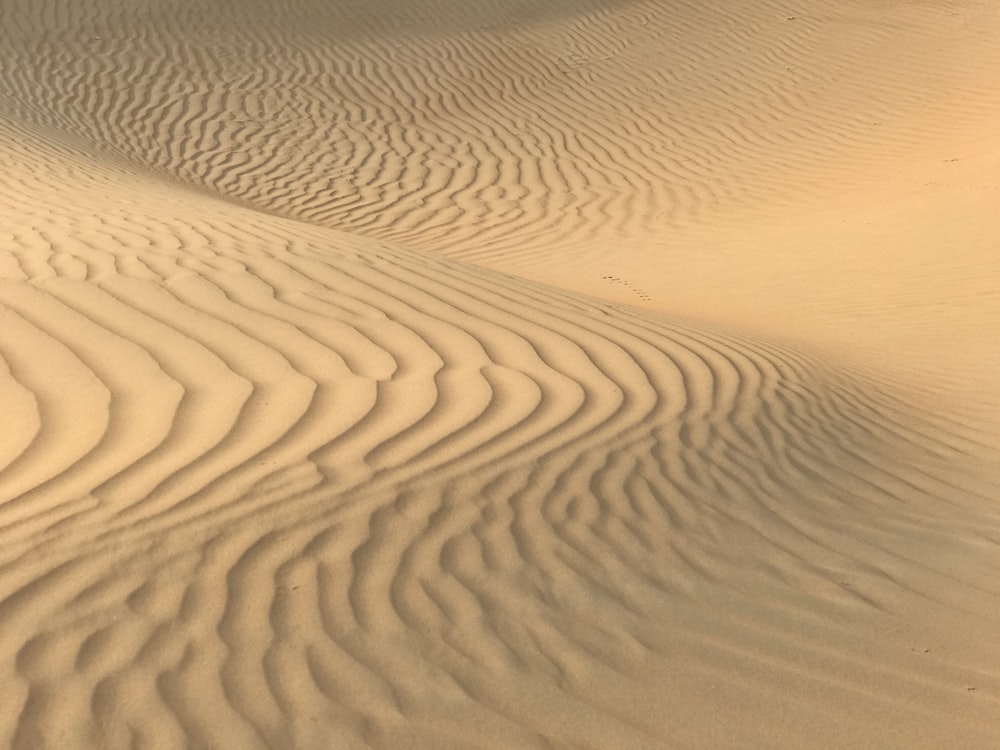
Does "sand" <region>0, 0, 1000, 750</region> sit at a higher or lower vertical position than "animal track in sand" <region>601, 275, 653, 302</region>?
lower

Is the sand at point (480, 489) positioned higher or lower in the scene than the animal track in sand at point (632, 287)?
lower

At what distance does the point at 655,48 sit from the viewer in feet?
51.0

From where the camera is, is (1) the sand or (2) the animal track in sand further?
(2) the animal track in sand

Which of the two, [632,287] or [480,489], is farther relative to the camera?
[632,287]

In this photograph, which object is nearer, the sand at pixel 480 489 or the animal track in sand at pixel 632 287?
the sand at pixel 480 489

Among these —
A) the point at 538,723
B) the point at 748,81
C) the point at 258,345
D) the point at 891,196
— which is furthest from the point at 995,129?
the point at 538,723

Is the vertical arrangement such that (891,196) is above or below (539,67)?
below

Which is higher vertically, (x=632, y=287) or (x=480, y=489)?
(x=632, y=287)

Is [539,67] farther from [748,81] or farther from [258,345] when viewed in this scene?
[258,345]

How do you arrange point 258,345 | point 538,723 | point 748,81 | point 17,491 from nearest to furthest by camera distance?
1. point 538,723
2. point 17,491
3. point 258,345
4. point 748,81

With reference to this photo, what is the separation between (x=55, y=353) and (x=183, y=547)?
1.42 metres

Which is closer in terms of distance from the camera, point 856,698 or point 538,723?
point 538,723

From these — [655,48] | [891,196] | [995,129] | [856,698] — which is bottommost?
[856,698]

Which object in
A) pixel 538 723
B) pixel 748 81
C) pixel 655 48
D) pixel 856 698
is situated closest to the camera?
pixel 538 723
